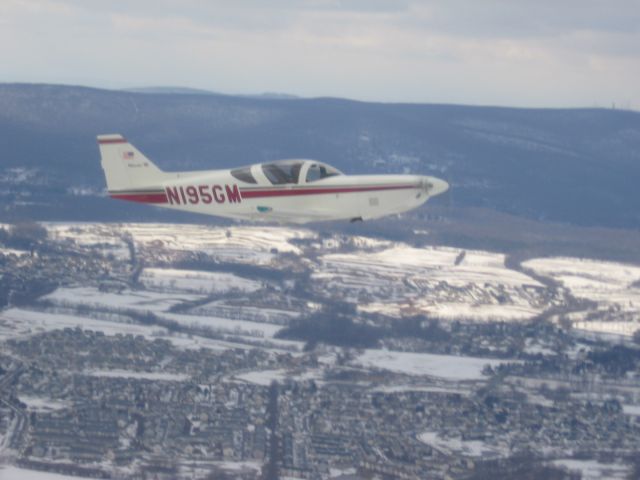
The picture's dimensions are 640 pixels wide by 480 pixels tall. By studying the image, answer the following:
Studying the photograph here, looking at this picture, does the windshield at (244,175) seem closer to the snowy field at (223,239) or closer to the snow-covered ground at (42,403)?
the snow-covered ground at (42,403)

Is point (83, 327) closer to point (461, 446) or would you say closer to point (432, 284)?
point (432, 284)

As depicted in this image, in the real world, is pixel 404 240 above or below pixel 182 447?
above

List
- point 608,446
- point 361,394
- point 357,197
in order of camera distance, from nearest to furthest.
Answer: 1. point 357,197
2. point 608,446
3. point 361,394

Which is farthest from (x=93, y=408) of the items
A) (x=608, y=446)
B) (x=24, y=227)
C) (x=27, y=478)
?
(x=24, y=227)

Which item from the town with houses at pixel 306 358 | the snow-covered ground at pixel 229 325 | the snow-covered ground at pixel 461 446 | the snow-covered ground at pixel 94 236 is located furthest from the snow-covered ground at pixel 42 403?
the snow-covered ground at pixel 94 236

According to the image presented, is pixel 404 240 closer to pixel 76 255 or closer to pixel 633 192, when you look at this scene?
pixel 76 255

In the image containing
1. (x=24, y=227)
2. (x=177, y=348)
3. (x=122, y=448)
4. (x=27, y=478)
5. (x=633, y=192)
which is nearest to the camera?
(x=27, y=478)

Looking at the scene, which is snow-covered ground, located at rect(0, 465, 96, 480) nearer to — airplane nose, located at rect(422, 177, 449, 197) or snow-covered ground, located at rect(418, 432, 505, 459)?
snow-covered ground, located at rect(418, 432, 505, 459)

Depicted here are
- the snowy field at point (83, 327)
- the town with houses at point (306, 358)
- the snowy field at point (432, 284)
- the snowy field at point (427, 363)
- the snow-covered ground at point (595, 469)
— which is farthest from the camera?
the snowy field at point (432, 284)
